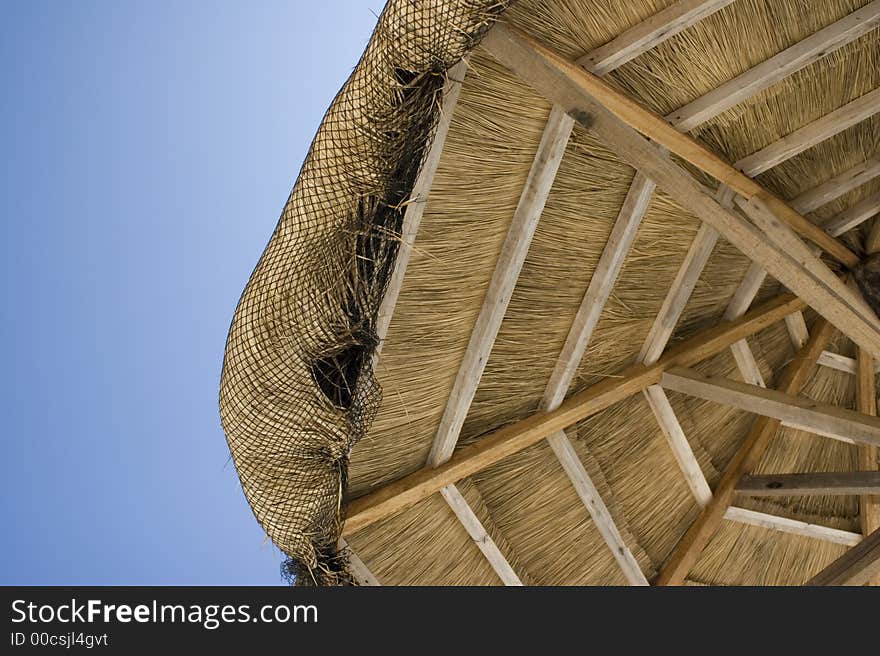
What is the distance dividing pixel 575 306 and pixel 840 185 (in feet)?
4.18

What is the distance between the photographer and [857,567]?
3693 millimetres

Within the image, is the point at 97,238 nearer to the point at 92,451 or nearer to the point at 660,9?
the point at 92,451

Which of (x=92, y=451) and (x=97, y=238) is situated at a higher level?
(x=97, y=238)

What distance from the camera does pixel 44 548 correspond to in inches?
636

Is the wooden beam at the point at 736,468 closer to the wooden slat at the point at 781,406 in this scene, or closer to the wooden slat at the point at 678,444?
the wooden slat at the point at 678,444

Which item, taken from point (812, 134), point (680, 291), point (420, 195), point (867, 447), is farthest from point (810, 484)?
point (420, 195)

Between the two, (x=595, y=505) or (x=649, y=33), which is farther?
(x=595, y=505)

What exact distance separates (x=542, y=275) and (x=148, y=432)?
47.1 ft

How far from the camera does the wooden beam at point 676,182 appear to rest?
125 inches

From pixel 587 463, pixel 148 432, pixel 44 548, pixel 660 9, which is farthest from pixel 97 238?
pixel 660 9

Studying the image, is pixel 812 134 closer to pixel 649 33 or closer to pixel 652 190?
pixel 652 190
